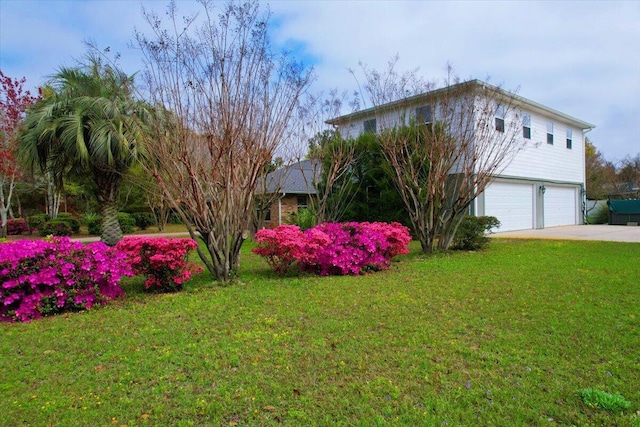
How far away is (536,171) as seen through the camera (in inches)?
707

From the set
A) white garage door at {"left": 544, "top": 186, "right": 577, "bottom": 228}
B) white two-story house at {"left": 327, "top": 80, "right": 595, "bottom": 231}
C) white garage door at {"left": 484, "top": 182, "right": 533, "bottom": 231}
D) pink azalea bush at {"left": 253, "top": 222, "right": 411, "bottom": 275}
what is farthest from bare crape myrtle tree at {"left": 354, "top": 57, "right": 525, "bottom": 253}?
white garage door at {"left": 544, "top": 186, "right": 577, "bottom": 228}

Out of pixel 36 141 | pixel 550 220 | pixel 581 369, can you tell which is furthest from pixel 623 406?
pixel 550 220

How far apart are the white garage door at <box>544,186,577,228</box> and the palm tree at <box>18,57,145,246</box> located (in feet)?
60.8

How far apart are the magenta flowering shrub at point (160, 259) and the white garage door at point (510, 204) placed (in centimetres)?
1268

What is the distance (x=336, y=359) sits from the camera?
3.55m

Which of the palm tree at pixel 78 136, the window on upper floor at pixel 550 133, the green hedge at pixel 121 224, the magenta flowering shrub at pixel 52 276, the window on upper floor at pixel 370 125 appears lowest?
the magenta flowering shrub at pixel 52 276

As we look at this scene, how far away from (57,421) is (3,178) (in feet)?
75.4

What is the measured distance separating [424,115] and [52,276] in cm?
965

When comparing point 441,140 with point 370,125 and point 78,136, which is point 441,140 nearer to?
point 370,125

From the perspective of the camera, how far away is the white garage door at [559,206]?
1918 cm

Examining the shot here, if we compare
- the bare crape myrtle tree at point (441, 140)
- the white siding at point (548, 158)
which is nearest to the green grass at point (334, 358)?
the bare crape myrtle tree at point (441, 140)

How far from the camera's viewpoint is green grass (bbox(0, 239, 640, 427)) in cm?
269

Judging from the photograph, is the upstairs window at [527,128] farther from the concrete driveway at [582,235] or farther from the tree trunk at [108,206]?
the tree trunk at [108,206]

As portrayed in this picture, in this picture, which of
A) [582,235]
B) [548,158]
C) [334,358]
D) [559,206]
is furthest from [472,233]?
[559,206]
